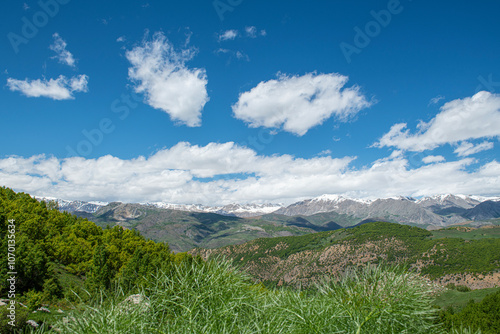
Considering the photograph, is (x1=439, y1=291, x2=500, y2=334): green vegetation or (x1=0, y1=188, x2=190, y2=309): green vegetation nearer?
(x1=439, y1=291, x2=500, y2=334): green vegetation

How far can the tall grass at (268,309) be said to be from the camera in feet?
A: 16.6

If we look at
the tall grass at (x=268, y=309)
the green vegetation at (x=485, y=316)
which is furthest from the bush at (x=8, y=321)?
the green vegetation at (x=485, y=316)

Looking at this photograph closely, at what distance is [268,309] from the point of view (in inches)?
260

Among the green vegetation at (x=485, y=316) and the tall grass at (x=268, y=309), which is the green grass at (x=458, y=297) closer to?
the green vegetation at (x=485, y=316)

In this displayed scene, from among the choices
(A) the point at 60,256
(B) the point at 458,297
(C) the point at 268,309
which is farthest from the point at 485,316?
(A) the point at 60,256

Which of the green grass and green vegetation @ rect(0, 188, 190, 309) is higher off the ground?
green vegetation @ rect(0, 188, 190, 309)

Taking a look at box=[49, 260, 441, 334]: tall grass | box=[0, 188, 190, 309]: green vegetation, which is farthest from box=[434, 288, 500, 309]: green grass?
box=[49, 260, 441, 334]: tall grass

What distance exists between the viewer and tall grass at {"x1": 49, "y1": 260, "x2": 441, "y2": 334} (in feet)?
16.6

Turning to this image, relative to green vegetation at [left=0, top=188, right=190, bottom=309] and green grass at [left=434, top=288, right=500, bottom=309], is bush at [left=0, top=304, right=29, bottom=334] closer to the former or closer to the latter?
green vegetation at [left=0, top=188, right=190, bottom=309]

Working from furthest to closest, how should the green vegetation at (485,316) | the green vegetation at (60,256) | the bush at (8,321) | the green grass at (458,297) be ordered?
the green grass at (458,297)
the green vegetation at (60,256)
the green vegetation at (485,316)
the bush at (8,321)

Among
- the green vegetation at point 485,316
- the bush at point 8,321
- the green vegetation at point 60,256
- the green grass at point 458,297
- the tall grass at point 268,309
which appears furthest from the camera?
the green grass at point 458,297

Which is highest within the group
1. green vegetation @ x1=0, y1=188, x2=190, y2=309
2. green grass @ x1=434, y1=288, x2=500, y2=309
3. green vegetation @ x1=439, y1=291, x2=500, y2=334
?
green vegetation @ x1=0, y1=188, x2=190, y2=309

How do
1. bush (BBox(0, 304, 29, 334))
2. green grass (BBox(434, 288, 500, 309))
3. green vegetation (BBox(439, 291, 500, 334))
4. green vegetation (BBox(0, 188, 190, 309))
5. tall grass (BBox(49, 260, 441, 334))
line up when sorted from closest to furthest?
tall grass (BBox(49, 260, 441, 334)) < bush (BBox(0, 304, 29, 334)) < green vegetation (BBox(439, 291, 500, 334)) < green vegetation (BBox(0, 188, 190, 309)) < green grass (BBox(434, 288, 500, 309))

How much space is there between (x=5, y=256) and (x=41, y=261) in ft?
14.6
